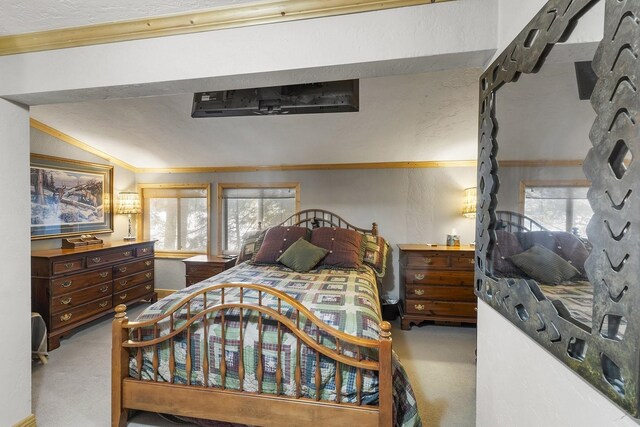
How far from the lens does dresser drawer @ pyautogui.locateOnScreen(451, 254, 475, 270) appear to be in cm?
331

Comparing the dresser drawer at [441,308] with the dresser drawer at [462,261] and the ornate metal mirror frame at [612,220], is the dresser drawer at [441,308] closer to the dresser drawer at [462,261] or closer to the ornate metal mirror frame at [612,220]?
the dresser drawer at [462,261]

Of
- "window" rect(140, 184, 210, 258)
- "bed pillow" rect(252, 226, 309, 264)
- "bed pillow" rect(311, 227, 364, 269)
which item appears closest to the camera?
"bed pillow" rect(311, 227, 364, 269)

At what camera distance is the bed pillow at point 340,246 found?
3172mm

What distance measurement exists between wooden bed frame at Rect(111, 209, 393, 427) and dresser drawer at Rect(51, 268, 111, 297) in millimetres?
1788

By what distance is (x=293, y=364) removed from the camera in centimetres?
163

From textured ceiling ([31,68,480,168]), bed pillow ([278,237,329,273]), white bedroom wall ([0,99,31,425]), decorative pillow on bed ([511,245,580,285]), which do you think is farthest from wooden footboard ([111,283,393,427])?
textured ceiling ([31,68,480,168])

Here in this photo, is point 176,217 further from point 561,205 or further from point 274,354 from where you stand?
point 561,205

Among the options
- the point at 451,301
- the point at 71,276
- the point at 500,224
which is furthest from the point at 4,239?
the point at 451,301

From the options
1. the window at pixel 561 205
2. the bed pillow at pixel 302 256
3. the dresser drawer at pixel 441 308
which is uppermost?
the window at pixel 561 205

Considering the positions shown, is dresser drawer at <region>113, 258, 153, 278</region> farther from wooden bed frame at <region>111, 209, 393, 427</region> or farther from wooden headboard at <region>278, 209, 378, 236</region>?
wooden bed frame at <region>111, 209, 393, 427</region>

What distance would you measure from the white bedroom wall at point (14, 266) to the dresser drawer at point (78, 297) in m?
1.39

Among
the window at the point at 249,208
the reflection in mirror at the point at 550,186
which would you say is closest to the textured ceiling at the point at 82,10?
the reflection in mirror at the point at 550,186

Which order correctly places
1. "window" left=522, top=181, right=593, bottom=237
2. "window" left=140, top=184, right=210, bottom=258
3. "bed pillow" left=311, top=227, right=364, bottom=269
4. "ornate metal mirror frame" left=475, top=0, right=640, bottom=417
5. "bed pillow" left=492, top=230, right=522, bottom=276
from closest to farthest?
"ornate metal mirror frame" left=475, top=0, right=640, bottom=417 < "window" left=522, top=181, right=593, bottom=237 < "bed pillow" left=492, top=230, right=522, bottom=276 < "bed pillow" left=311, top=227, right=364, bottom=269 < "window" left=140, top=184, right=210, bottom=258

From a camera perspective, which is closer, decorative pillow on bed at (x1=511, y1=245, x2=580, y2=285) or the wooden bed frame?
decorative pillow on bed at (x1=511, y1=245, x2=580, y2=285)
